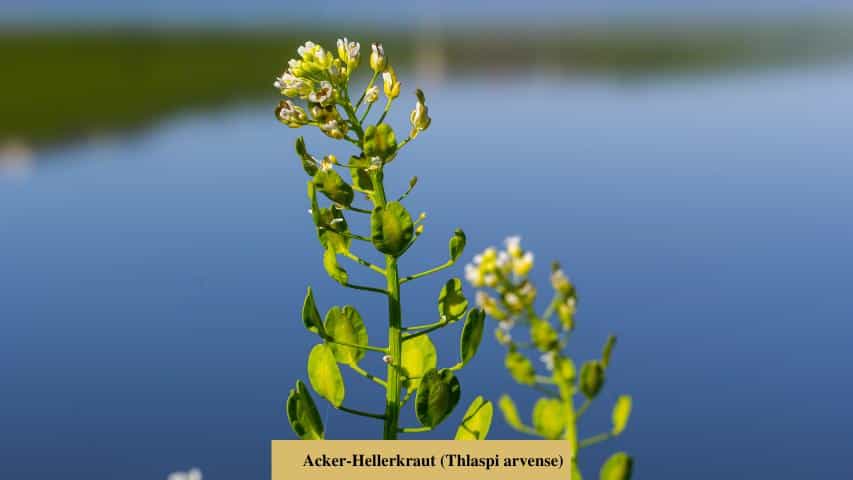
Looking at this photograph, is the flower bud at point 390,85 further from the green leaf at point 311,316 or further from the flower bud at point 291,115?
the green leaf at point 311,316

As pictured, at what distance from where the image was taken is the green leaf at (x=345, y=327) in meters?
1.23

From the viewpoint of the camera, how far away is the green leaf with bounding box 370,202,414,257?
1.09 metres

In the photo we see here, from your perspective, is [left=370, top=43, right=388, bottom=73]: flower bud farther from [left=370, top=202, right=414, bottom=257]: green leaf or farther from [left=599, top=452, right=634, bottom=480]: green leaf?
[left=599, top=452, right=634, bottom=480]: green leaf

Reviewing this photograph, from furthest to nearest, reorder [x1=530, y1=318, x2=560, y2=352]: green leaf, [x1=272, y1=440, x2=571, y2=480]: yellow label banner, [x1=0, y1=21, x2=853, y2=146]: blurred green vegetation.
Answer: [x1=0, y1=21, x2=853, y2=146]: blurred green vegetation → [x1=272, y1=440, x2=571, y2=480]: yellow label banner → [x1=530, y1=318, x2=560, y2=352]: green leaf

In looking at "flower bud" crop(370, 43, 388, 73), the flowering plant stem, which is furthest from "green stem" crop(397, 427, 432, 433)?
"flower bud" crop(370, 43, 388, 73)

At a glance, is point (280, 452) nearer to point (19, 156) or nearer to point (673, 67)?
point (19, 156)

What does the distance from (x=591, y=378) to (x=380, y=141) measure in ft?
1.25

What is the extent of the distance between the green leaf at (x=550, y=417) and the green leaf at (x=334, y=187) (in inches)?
15.2

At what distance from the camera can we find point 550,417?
0.88m

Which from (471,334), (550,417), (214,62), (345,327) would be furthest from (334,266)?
(214,62)

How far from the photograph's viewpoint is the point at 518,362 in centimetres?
84

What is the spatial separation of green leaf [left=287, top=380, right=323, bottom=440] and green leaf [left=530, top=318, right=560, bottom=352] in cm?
41

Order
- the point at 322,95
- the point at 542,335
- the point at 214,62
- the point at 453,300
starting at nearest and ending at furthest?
the point at 542,335, the point at 322,95, the point at 453,300, the point at 214,62

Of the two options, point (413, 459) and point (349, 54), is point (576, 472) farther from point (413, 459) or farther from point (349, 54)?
point (349, 54)
